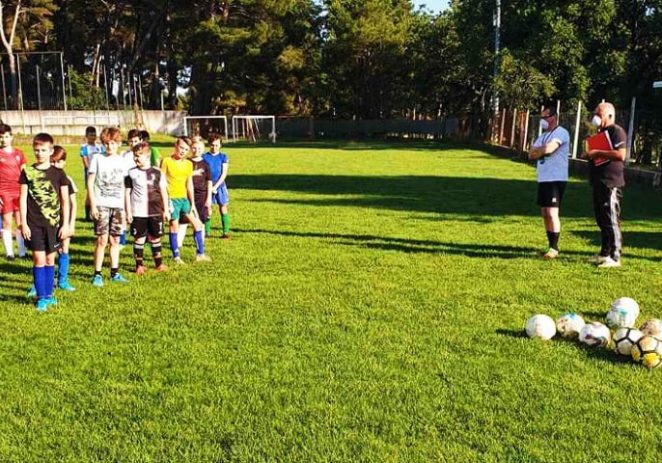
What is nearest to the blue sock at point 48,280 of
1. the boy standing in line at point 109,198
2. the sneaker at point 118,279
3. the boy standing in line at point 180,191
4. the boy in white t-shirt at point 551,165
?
the boy standing in line at point 109,198

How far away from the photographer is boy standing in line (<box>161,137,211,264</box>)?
785cm

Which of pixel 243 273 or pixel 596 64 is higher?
pixel 596 64

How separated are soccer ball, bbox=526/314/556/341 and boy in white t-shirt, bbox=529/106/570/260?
3.08 metres

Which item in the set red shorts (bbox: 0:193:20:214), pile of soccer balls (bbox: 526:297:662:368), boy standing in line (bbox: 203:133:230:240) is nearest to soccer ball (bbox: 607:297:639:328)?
pile of soccer balls (bbox: 526:297:662:368)

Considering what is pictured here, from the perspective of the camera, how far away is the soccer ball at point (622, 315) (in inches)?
204

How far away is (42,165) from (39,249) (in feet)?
2.63

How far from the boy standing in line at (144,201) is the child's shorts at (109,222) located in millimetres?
111

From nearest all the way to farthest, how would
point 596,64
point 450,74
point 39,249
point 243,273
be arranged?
point 39,249 → point 243,273 → point 596,64 → point 450,74

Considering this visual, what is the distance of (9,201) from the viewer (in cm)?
803

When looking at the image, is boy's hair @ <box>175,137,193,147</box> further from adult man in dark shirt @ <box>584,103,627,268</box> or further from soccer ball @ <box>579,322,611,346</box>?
soccer ball @ <box>579,322,611,346</box>

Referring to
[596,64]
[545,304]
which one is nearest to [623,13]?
[596,64]

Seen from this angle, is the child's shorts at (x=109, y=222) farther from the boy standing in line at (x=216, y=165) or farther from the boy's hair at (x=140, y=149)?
the boy standing in line at (x=216, y=165)

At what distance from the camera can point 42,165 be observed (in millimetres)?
5934

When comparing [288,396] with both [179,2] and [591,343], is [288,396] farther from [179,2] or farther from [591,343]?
[179,2]
